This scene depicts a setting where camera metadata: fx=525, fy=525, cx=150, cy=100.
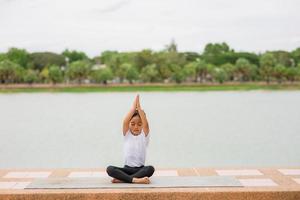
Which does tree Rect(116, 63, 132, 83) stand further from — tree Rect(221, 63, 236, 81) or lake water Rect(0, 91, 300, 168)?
lake water Rect(0, 91, 300, 168)

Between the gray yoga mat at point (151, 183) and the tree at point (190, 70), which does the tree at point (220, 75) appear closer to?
the tree at point (190, 70)

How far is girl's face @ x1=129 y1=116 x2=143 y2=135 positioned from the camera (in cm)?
620

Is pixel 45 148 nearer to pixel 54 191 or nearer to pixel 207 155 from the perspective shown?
pixel 207 155

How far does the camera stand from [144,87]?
2067 inches

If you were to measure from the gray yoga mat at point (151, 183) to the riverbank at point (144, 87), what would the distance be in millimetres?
43938

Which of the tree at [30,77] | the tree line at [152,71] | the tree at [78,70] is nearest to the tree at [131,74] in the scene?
the tree line at [152,71]

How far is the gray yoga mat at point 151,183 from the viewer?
5879mm

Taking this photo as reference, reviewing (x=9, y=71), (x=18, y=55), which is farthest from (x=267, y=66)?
(x=18, y=55)

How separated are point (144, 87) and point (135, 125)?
46.3m

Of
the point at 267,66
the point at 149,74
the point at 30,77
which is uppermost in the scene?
the point at 267,66

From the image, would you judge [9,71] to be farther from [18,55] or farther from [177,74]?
[177,74]

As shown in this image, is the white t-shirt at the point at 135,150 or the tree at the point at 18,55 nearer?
the white t-shirt at the point at 135,150

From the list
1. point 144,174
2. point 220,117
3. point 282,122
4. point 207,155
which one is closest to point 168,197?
point 144,174

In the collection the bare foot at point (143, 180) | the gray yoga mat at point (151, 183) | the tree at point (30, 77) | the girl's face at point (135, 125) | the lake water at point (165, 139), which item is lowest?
the lake water at point (165, 139)
